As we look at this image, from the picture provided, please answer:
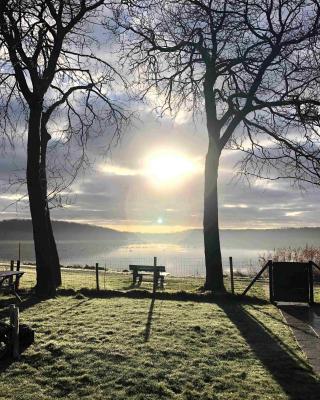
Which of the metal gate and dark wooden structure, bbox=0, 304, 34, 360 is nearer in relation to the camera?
dark wooden structure, bbox=0, 304, 34, 360

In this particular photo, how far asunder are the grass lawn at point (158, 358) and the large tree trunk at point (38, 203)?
2.81 metres

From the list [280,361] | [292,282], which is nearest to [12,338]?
[280,361]

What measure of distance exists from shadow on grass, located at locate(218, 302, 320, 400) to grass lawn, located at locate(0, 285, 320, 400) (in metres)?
0.01

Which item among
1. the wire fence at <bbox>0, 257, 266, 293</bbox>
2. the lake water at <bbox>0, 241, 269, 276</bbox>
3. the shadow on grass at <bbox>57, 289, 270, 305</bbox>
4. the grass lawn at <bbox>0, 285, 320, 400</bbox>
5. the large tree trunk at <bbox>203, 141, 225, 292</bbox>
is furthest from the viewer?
the lake water at <bbox>0, 241, 269, 276</bbox>

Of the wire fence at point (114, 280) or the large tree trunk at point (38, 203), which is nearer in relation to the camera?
the large tree trunk at point (38, 203)

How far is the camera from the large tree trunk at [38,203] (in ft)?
44.8

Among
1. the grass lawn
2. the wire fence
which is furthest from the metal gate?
the wire fence

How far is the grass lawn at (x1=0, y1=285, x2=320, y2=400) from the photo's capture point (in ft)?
19.0

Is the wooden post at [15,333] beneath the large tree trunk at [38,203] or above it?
beneath

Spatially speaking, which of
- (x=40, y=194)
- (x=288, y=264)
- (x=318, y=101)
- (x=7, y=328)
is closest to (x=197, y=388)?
(x=7, y=328)

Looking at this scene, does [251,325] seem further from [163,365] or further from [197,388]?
[197,388]

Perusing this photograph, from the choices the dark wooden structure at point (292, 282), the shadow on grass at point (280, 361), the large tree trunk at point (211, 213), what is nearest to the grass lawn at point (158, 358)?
the shadow on grass at point (280, 361)

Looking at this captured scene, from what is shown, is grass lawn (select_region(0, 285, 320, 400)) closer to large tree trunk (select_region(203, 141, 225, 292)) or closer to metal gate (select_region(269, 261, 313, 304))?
metal gate (select_region(269, 261, 313, 304))

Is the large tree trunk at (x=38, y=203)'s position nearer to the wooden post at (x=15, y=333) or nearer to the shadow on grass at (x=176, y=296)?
→ the shadow on grass at (x=176, y=296)
